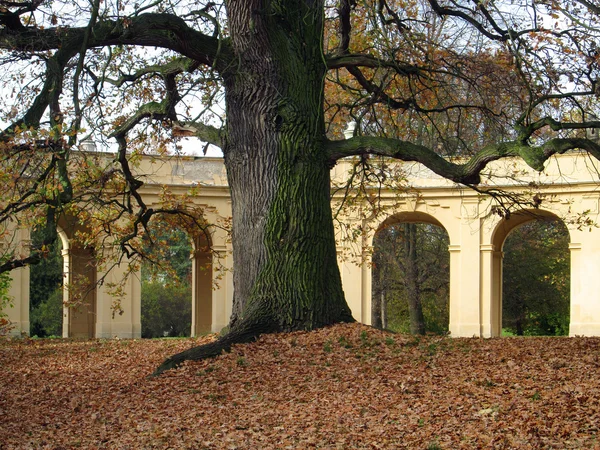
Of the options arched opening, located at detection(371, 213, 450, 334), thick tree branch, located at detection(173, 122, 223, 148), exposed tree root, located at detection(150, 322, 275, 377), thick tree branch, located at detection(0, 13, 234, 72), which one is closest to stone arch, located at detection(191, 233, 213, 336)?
arched opening, located at detection(371, 213, 450, 334)

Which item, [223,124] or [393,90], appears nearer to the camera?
[223,124]

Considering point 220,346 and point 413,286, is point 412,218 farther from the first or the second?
point 220,346

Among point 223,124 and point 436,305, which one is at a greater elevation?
point 223,124

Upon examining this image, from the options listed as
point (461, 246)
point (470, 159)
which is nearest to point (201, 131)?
point (470, 159)

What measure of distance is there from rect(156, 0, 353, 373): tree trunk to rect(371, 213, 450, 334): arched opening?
16848 millimetres

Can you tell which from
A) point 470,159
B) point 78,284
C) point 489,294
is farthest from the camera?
point 78,284

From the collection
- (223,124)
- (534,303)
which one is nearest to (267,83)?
(223,124)

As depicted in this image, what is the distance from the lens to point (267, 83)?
13.3 meters

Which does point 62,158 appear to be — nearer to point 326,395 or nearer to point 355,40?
point 326,395

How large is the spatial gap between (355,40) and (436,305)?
20.1 meters

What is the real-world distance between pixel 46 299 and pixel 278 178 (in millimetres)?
30739

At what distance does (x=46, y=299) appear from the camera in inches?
1622

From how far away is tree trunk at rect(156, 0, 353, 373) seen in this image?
1277 cm

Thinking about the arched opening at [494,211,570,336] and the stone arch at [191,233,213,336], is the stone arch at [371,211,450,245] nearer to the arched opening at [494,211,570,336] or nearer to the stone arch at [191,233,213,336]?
the stone arch at [191,233,213,336]
